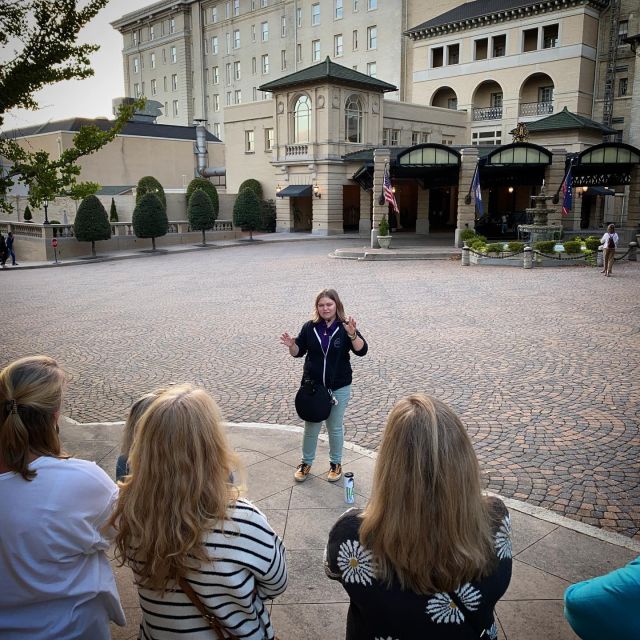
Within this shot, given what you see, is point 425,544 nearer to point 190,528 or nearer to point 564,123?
point 190,528

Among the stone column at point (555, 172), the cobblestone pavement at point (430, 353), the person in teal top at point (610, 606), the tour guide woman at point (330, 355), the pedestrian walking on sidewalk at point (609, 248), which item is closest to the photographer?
the person in teal top at point (610, 606)

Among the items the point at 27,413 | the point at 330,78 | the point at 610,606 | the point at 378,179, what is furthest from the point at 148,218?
the point at 610,606

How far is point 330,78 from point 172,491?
4584cm

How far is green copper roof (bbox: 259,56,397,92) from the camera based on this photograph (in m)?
44.8

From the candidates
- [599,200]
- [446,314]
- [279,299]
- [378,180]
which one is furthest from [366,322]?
[599,200]

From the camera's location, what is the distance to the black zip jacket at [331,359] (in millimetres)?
6285

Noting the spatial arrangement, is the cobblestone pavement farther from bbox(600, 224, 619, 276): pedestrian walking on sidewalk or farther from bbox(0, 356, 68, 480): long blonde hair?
bbox(0, 356, 68, 480): long blonde hair

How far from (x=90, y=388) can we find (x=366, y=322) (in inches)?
268

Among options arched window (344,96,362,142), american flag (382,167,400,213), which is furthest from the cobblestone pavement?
arched window (344,96,362,142)

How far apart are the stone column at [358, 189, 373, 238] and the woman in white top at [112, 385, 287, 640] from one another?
152ft

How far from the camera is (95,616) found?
9.55 ft

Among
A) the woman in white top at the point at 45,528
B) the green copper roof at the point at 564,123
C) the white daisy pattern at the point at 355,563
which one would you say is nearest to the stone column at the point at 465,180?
the green copper roof at the point at 564,123

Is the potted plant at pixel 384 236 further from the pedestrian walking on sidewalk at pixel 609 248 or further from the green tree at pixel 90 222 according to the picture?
the green tree at pixel 90 222

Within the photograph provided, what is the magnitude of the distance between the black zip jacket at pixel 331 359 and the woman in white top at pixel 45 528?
11.5 feet
